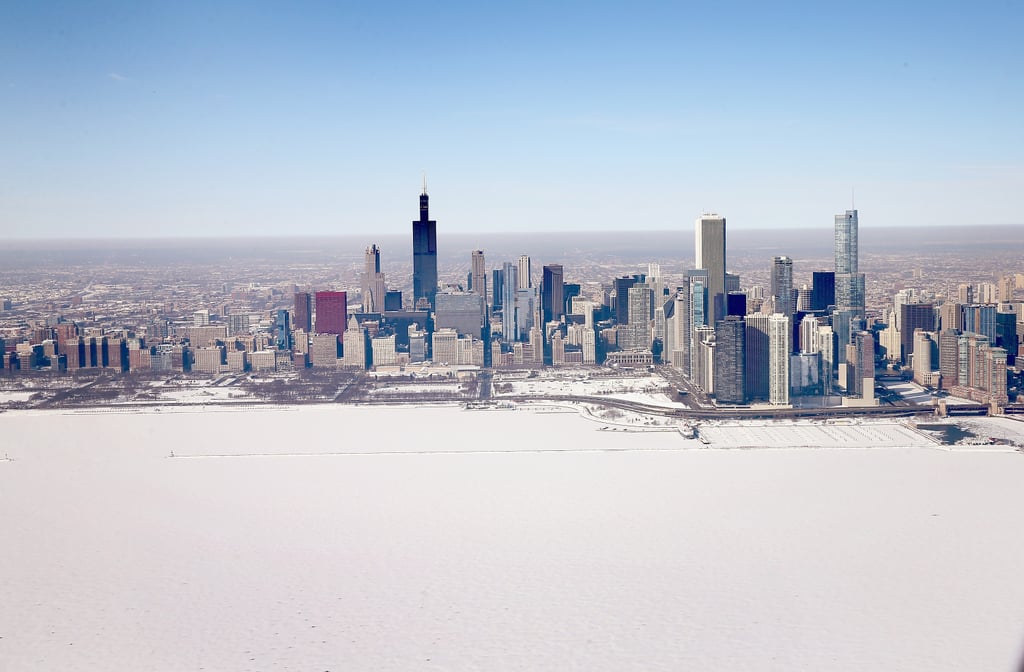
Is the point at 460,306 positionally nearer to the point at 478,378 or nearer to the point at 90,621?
the point at 478,378

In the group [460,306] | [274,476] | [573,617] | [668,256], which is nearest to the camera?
[573,617]

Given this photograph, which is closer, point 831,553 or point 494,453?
point 831,553

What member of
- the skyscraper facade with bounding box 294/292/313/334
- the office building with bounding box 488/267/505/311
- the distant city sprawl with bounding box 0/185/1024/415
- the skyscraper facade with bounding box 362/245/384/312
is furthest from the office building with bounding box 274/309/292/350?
the office building with bounding box 488/267/505/311

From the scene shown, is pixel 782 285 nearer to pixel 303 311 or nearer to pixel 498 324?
pixel 498 324

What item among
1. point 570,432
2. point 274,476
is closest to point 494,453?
point 570,432

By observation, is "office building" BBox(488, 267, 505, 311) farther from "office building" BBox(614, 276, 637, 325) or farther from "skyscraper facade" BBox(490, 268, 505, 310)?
Answer: "office building" BBox(614, 276, 637, 325)

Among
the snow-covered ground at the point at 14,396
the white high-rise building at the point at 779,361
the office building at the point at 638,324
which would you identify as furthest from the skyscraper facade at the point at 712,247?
the snow-covered ground at the point at 14,396

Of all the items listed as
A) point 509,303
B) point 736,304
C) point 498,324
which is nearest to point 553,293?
point 509,303

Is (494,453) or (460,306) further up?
(460,306)

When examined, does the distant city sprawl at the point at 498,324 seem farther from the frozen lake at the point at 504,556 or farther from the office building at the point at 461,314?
the frozen lake at the point at 504,556
